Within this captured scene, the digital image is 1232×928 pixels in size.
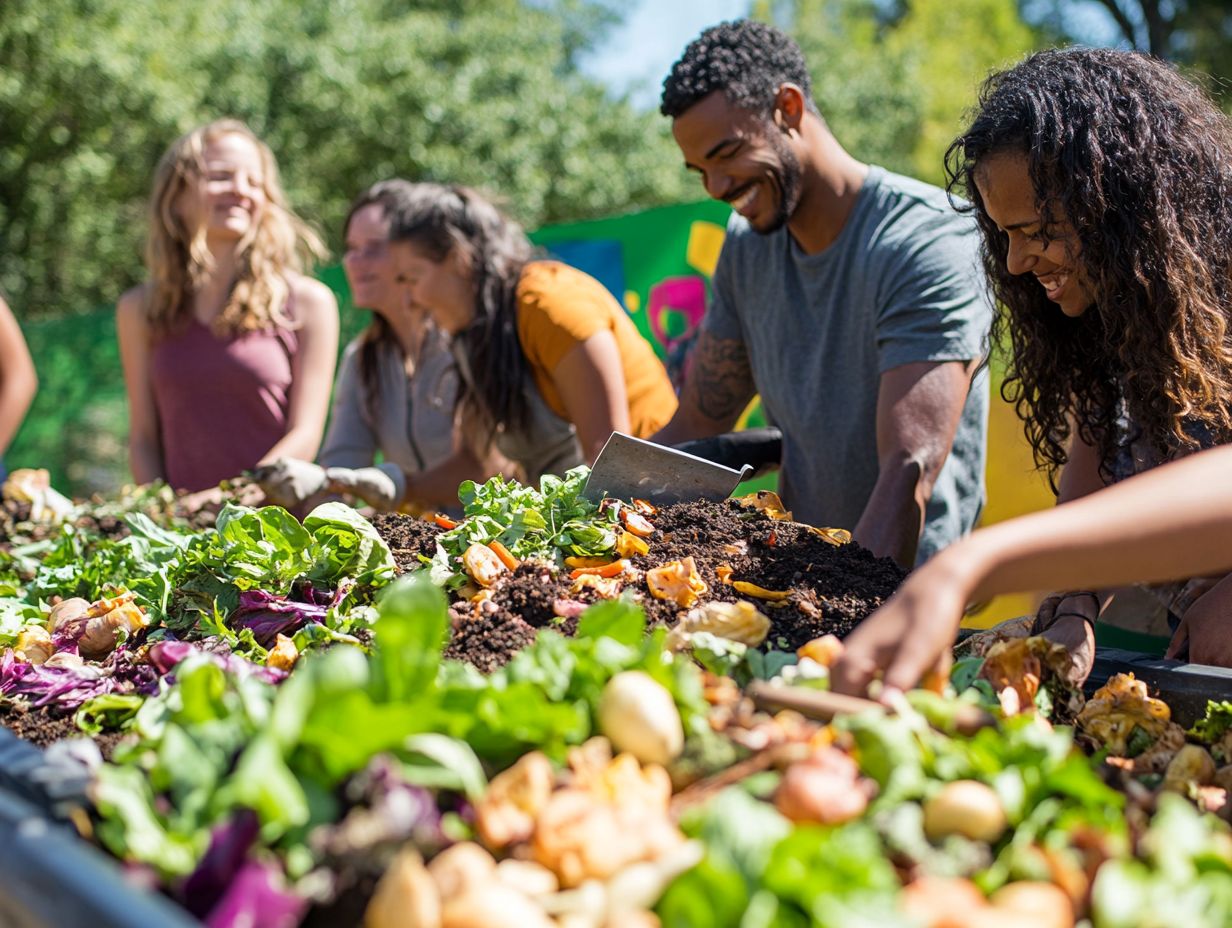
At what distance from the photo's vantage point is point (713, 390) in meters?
3.67

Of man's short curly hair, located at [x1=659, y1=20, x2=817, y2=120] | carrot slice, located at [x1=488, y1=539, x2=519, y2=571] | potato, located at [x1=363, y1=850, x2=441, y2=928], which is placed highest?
man's short curly hair, located at [x1=659, y1=20, x2=817, y2=120]

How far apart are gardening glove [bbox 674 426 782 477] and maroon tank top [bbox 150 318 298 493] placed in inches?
71.8

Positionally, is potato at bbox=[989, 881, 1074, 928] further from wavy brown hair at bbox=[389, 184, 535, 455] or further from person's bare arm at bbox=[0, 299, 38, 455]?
person's bare arm at bbox=[0, 299, 38, 455]

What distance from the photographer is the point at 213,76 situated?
14.3 meters

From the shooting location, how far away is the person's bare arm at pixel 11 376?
15.4ft

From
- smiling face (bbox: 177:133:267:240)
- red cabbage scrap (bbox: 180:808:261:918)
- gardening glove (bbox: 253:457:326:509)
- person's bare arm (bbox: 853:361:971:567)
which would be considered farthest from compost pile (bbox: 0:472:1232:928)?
smiling face (bbox: 177:133:267:240)

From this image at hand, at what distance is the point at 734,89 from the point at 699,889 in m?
2.45

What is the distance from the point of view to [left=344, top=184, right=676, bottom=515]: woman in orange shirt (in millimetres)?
3844

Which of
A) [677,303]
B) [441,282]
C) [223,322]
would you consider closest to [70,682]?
[441,282]

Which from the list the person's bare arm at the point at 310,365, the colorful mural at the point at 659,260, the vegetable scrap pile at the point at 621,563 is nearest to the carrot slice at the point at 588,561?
the vegetable scrap pile at the point at 621,563

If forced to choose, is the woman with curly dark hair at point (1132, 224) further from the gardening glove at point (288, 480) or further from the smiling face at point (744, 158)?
the gardening glove at point (288, 480)

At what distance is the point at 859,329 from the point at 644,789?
6.90 feet

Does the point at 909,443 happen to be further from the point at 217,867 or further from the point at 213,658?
the point at 217,867

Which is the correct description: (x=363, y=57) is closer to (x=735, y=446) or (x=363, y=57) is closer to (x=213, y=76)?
(x=213, y=76)
